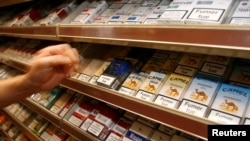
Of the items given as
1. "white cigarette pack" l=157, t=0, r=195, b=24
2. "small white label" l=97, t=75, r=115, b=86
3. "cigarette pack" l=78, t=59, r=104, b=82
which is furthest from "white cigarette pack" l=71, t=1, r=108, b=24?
"white cigarette pack" l=157, t=0, r=195, b=24

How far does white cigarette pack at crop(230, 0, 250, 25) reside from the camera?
691 mm

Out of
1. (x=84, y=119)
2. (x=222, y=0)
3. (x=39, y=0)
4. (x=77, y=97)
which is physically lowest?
(x=84, y=119)

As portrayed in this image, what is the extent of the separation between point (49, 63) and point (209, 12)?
0.55 meters

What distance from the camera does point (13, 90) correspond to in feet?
3.03

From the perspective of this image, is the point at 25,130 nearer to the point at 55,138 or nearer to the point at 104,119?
the point at 55,138

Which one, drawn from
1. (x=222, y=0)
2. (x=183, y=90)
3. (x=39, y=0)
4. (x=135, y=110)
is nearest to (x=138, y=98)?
(x=135, y=110)

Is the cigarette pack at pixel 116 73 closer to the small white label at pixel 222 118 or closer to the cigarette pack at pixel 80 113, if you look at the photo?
the cigarette pack at pixel 80 113

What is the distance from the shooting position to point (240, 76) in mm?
830

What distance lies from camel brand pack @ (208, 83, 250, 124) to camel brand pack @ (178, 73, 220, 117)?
23 millimetres

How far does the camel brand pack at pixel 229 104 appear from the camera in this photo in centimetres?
71

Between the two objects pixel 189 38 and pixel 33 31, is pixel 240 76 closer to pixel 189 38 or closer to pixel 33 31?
pixel 189 38

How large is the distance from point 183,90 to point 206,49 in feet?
0.72

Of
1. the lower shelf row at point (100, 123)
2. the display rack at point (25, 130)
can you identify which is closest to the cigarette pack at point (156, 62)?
the lower shelf row at point (100, 123)

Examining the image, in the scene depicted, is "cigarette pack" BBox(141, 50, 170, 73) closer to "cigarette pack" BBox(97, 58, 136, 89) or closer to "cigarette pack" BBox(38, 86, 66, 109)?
"cigarette pack" BBox(97, 58, 136, 89)
